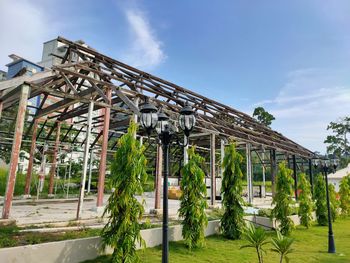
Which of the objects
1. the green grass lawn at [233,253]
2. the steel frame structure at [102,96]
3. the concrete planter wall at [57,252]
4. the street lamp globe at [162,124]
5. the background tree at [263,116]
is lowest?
the green grass lawn at [233,253]

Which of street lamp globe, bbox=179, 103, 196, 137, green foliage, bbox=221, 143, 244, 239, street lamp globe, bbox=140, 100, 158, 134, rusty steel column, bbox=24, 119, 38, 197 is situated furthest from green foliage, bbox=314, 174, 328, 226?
rusty steel column, bbox=24, 119, 38, 197

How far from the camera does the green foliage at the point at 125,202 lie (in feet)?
13.5

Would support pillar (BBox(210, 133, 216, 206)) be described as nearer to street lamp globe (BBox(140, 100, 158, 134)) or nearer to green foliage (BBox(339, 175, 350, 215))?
street lamp globe (BBox(140, 100, 158, 134))

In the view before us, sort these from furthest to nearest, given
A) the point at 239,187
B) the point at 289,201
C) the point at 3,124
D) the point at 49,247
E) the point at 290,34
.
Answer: the point at 3,124
the point at 290,34
the point at 289,201
the point at 239,187
the point at 49,247

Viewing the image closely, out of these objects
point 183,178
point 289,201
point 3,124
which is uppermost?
point 3,124

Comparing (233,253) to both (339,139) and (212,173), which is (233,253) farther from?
(339,139)

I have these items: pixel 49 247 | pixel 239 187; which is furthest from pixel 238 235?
pixel 49 247

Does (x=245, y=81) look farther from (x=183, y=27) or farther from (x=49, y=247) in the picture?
(x=49, y=247)

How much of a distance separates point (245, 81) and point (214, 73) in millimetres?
2067

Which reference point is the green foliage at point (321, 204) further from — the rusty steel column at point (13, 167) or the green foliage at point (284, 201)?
the rusty steel column at point (13, 167)

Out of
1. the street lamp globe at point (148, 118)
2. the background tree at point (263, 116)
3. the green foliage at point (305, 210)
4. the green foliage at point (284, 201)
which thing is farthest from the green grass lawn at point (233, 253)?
the background tree at point (263, 116)

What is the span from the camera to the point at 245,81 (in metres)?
12.3

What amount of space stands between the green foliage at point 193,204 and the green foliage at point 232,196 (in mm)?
1307

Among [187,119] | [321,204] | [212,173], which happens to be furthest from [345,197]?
[187,119]
